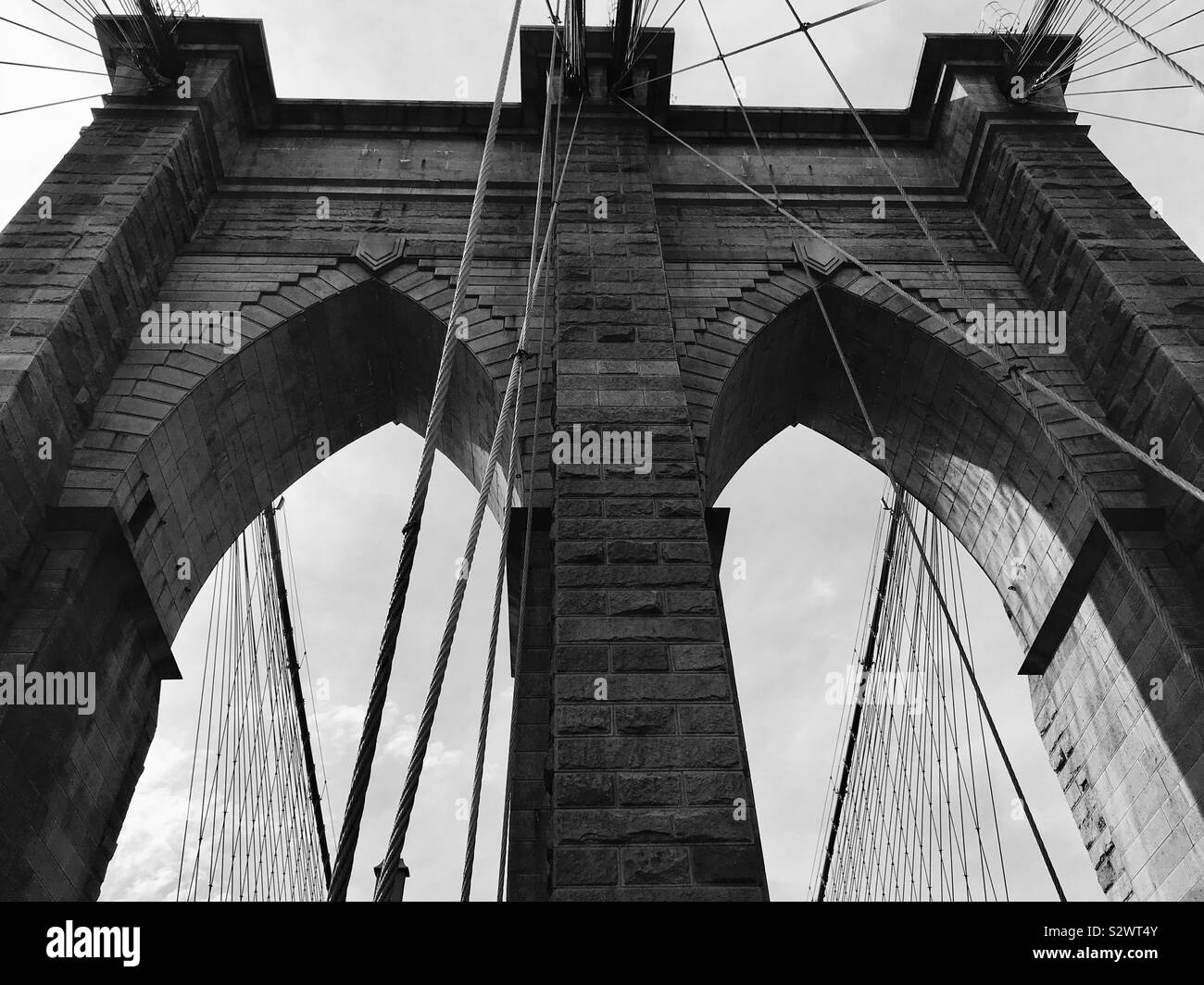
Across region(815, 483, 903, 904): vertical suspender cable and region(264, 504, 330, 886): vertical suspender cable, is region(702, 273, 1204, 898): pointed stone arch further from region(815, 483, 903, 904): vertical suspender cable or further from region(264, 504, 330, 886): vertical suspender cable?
region(264, 504, 330, 886): vertical suspender cable

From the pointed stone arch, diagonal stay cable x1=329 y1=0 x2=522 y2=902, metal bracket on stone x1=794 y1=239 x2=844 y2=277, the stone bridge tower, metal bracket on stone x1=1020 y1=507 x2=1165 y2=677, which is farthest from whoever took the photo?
metal bracket on stone x1=794 y1=239 x2=844 y2=277

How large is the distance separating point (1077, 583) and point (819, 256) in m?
3.51

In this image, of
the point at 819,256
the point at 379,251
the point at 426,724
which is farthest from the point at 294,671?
the point at 426,724

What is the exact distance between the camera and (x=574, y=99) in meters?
9.84

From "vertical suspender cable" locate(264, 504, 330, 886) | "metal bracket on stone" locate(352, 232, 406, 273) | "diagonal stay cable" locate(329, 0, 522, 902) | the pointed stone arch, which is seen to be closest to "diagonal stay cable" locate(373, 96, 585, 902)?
"diagonal stay cable" locate(329, 0, 522, 902)

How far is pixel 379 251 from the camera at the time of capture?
870cm

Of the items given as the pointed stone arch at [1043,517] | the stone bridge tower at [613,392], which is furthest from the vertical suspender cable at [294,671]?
the pointed stone arch at [1043,517]

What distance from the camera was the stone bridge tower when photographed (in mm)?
5102

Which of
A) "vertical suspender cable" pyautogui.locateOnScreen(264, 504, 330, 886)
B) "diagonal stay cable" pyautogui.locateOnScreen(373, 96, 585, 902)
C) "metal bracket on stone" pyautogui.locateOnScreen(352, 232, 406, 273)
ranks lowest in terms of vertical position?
"diagonal stay cable" pyautogui.locateOnScreen(373, 96, 585, 902)

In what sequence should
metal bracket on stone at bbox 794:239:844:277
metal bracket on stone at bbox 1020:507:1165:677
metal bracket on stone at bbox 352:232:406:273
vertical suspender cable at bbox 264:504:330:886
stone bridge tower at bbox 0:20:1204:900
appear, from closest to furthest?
stone bridge tower at bbox 0:20:1204:900 < metal bracket on stone at bbox 1020:507:1165:677 < metal bracket on stone at bbox 352:232:406:273 < metal bracket on stone at bbox 794:239:844:277 < vertical suspender cable at bbox 264:504:330:886

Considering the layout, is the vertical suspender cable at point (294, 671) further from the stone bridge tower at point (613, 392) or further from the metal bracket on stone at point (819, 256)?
the metal bracket on stone at point (819, 256)

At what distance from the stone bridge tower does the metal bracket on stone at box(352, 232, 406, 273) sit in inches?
1.8

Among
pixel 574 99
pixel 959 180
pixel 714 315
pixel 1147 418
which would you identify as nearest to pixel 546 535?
pixel 714 315

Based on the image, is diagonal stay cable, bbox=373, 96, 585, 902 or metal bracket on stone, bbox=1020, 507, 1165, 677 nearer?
diagonal stay cable, bbox=373, 96, 585, 902
